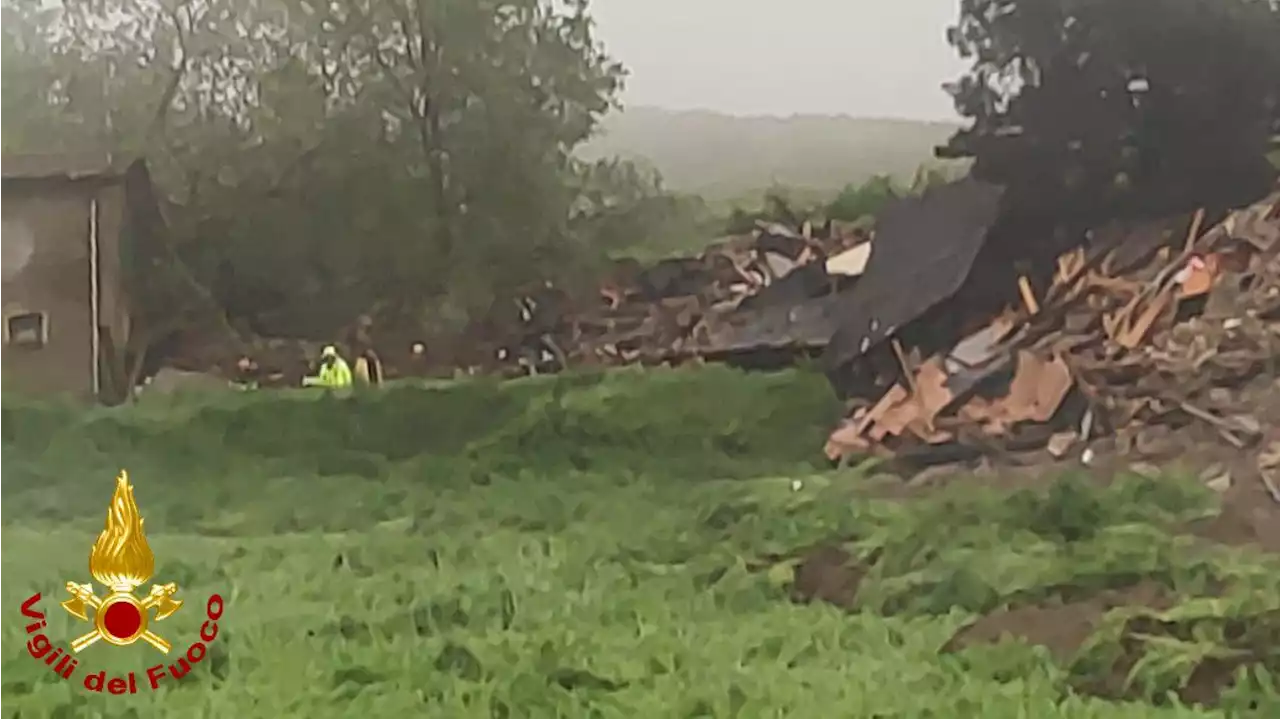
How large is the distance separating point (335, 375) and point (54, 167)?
446mm

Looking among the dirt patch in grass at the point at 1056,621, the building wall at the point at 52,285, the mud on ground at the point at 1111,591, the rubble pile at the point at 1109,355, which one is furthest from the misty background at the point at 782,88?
the building wall at the point at 52,285

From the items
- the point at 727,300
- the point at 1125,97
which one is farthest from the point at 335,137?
the point at 1125,97

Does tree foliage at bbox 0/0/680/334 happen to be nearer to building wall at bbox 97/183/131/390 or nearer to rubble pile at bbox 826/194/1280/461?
building wall at bbox 97/183/131/390

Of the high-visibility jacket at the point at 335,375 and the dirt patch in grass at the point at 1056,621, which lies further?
the high-visibility jacket at the point at 335,375

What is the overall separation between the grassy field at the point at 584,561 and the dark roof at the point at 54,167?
300 mm

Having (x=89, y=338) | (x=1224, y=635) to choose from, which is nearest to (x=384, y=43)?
(x=89, y=338)

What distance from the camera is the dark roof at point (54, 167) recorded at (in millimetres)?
1814

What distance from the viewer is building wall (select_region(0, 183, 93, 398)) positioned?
1.79 metres

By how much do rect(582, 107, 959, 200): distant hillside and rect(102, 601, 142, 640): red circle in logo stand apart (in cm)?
80

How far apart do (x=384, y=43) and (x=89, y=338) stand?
20.7 inches

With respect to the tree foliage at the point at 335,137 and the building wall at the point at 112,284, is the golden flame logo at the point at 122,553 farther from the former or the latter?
the tree foliage at the point at 335,137

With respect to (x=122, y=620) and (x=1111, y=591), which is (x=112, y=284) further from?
(x=1111, y=591)

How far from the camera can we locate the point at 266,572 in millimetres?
1693

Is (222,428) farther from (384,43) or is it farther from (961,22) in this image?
(961,22)
